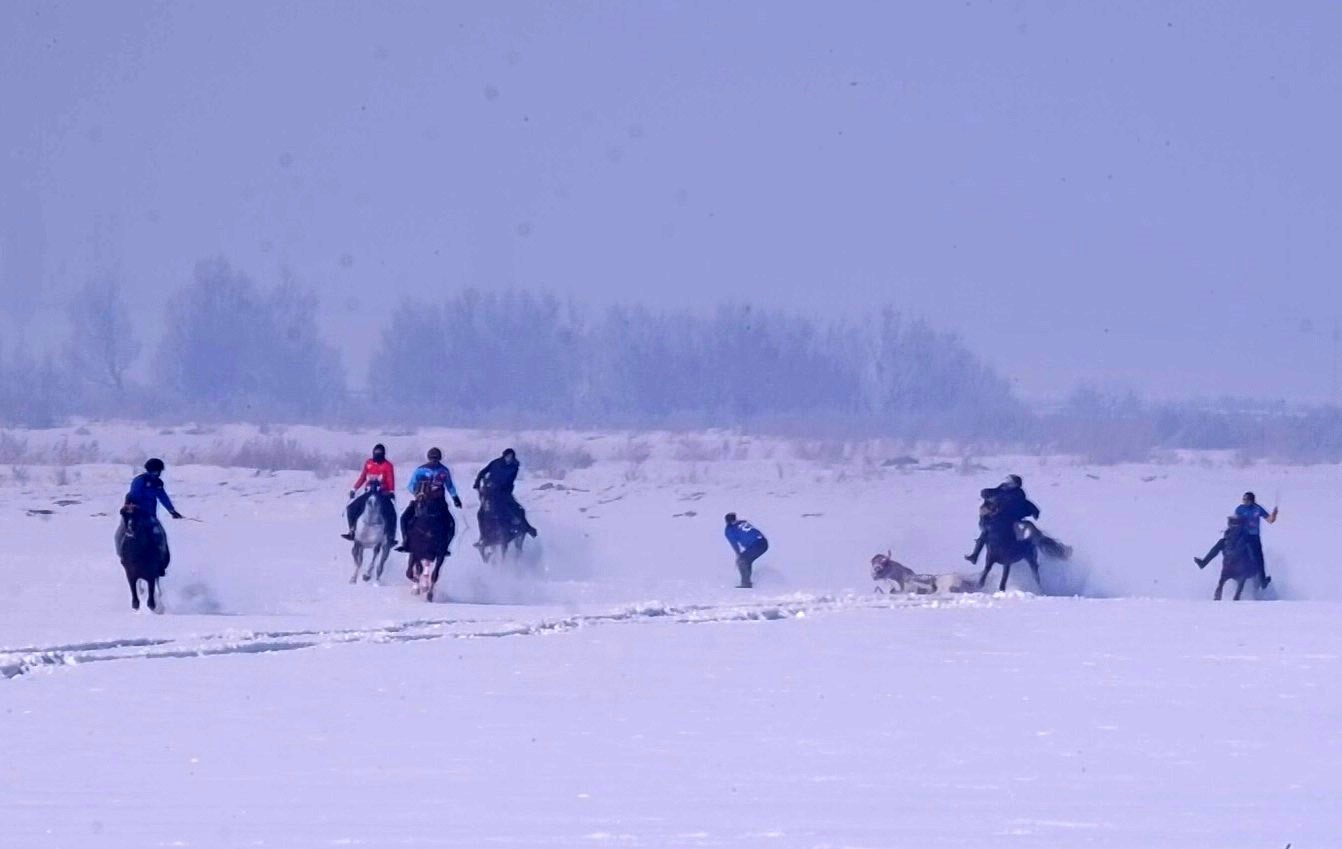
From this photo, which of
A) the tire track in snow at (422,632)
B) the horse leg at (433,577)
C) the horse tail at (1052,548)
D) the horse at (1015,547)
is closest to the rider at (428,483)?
the horse leg at (433,577)

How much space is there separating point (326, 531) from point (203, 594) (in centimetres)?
1420

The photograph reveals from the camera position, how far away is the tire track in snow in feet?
58.0

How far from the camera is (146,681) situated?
1603 centimetres

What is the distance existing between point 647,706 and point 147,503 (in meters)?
8.66

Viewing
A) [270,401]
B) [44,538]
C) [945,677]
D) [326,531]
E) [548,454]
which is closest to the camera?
[945,677]

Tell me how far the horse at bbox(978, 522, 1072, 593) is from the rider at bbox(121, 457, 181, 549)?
9996 millimetres

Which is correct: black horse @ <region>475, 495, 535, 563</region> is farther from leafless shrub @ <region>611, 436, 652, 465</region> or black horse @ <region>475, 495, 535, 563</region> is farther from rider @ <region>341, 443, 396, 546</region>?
leafless shrub @ <region>611, 436, 652, 465</region>

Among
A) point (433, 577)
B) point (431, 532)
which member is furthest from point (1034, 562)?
point (431, 532)

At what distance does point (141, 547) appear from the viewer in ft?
72.1

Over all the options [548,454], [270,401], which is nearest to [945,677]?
[548,454]

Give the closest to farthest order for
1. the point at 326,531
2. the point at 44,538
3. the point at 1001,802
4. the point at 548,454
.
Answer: the point at 1001,802 < the point at 44,538 < the point at 326,531 < the point at 548,454

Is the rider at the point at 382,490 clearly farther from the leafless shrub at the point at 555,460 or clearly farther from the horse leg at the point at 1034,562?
the leafless shrub at the point at 555,460

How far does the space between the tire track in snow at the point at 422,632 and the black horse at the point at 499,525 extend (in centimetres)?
358

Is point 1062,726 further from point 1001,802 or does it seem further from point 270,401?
point 270,401
